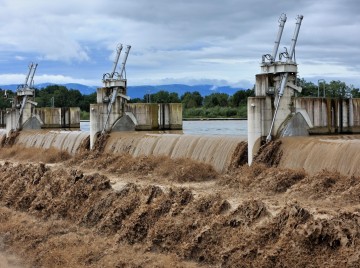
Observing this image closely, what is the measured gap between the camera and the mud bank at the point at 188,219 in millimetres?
12141

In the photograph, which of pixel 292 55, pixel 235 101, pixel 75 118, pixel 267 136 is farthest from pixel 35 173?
pixel 235 101

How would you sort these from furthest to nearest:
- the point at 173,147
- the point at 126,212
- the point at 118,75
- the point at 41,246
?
the point at 118,75 < the point at 173,147 < the point at 126,212 < the point at 41,246

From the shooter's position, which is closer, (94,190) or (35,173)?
(94,190)

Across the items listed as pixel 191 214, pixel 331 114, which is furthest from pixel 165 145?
pixel 191 214

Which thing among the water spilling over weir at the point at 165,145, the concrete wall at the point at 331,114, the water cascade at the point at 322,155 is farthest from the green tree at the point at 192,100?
the water cascade at the point at 322,155

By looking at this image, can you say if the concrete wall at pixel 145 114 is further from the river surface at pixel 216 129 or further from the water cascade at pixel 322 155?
the water cascade at pixel 322 155

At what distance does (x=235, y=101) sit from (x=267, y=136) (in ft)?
188

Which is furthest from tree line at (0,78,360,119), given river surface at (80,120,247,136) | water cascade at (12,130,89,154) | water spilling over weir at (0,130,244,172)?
water spilling over weir at (0,130,244,172)

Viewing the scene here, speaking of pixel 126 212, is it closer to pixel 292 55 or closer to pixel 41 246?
pixel 41 246

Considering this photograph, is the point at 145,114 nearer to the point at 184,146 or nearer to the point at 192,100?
the point at 184,146

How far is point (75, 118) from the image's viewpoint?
49656mm

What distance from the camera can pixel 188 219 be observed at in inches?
590

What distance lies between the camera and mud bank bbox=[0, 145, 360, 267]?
39.8 feet

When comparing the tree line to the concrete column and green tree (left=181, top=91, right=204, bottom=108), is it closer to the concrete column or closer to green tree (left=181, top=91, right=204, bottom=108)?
green tree (left=181, top=91, right=204, bottom=108)
